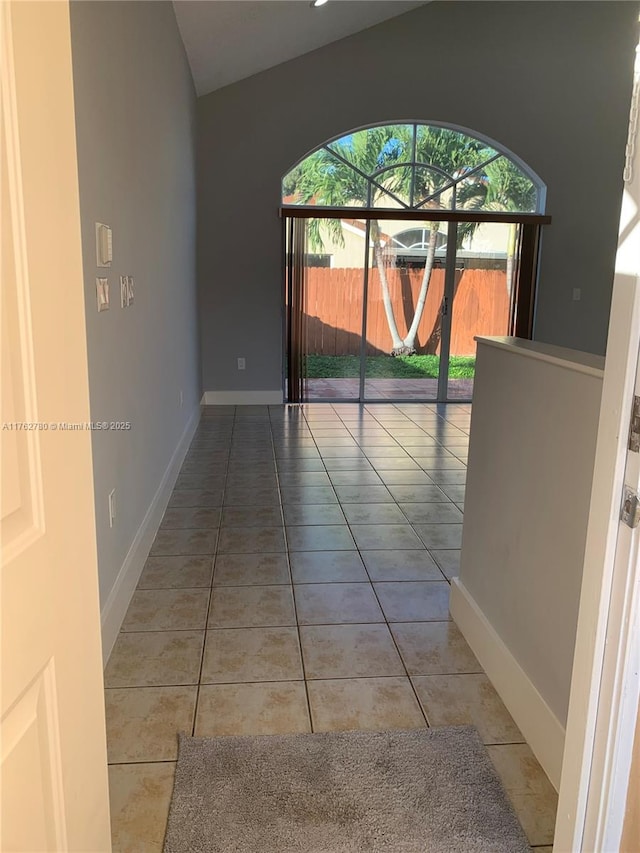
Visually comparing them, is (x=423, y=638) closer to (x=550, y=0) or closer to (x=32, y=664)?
(x=32, y=664)

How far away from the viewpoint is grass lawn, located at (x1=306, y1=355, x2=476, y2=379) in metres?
6.84

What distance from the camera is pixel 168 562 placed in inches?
115

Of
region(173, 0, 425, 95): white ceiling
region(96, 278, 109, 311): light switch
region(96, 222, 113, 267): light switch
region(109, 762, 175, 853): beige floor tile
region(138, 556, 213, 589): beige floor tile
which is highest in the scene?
region(173, 0, 425, 95): white ceiling

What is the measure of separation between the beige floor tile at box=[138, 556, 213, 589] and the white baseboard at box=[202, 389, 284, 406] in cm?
373

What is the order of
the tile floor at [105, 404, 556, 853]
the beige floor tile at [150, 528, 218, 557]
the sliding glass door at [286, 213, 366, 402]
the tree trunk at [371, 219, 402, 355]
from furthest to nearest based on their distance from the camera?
1. the tree trunk at [371, 219, 402, 355]
2. the sliding glass door at [286, 213, 366, 402]
3. the beige floor tile at [150, 528, 218, 557]
4. the tile floor at [105, 404, 556, 853]

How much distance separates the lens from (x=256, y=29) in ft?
15.9

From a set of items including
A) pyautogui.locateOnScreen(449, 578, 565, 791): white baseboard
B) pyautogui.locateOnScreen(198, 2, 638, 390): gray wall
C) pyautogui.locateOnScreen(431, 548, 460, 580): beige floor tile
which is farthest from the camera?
pyautogui.locateOnScreen(198, 2, 638, 390): gray wall

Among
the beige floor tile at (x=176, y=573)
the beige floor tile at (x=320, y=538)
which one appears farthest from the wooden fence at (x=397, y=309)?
the beige floor tile at (x=176, y=573)

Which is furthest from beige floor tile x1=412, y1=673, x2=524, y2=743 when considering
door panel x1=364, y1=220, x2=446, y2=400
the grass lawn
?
door panel x1=364, y1=220, x2=446, y2=400

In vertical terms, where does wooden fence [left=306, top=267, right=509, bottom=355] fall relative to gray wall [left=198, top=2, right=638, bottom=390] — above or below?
below

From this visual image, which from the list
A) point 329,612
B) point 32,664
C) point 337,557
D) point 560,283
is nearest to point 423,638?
point 329,612

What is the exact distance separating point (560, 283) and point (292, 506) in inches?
179

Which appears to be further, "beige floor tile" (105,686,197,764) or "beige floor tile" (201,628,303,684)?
"beige floor tile" (201,628,303,684)

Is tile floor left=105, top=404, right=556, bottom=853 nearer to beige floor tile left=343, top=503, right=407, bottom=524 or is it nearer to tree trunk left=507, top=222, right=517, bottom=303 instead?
beige floor tile left=343, top=503, right=407, bottom=524
